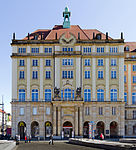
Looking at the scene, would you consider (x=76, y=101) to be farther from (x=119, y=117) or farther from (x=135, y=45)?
(x=135, y=45)

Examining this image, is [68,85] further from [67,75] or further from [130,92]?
[130,92]

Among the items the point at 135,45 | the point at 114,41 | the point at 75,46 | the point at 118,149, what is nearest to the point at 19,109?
the point at 75,46

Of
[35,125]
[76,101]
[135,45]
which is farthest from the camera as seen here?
[135,45]

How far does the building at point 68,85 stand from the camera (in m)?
86.0

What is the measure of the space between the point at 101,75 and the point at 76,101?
29.2 feet

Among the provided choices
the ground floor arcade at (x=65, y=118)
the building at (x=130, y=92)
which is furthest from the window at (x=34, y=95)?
the building at (x=130, y=92)

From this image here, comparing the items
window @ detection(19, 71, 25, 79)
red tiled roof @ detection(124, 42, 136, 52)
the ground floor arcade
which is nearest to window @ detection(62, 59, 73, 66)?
the ground floor arcade

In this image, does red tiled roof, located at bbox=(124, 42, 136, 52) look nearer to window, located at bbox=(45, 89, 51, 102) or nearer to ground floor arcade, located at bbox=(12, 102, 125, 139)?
ground floor arcade, located at bbox=(12, 102, 125, 139)

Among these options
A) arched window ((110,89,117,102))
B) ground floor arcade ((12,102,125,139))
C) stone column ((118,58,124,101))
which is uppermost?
stone column ((118,58,124,101))

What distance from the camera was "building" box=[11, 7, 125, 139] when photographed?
86.0 metres

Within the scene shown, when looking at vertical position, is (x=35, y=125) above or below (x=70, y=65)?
below

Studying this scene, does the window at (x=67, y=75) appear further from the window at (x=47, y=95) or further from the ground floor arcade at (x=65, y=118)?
the ground floor arcade at (x=65, y=118)

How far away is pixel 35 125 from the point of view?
91250 mm

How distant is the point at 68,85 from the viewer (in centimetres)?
8750
